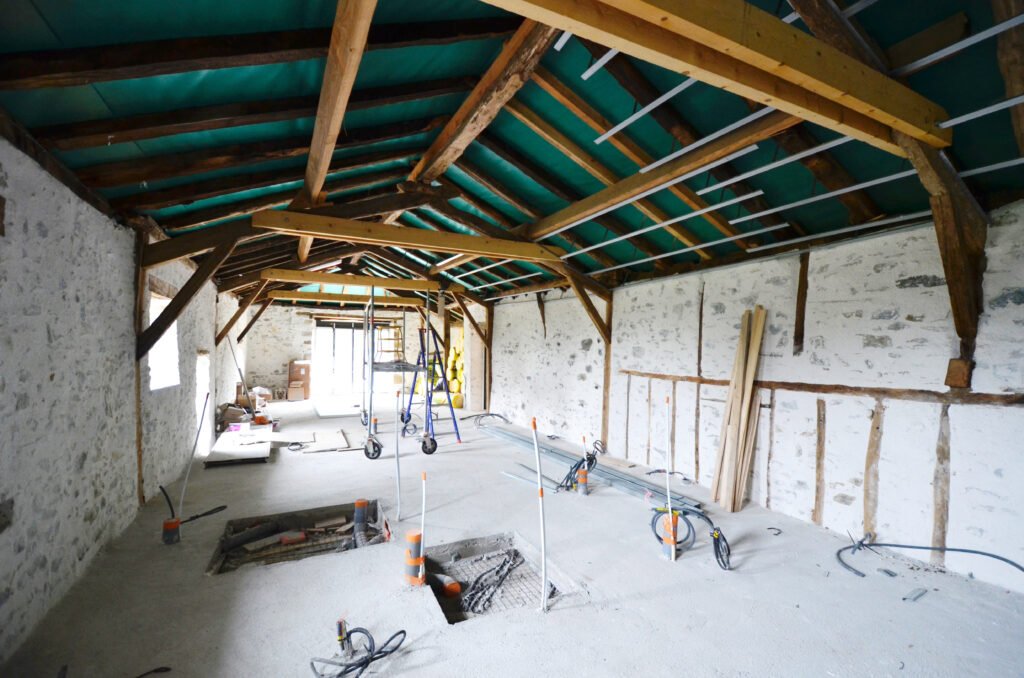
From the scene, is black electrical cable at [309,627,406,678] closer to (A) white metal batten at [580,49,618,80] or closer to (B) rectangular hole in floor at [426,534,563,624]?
(B) rectangular hole in floor at [426,534,563,624]

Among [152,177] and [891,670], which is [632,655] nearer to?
[891,670]

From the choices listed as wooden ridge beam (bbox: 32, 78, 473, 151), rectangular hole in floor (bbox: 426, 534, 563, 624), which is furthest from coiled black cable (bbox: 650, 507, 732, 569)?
wooden ridge beam (bbox: 32, 78, 473, 151)

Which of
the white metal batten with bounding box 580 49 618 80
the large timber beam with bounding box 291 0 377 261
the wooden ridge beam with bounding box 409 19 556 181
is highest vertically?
the wooden ridge beam with bounding box 409 19 556 181

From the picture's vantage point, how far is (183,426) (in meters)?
5.62

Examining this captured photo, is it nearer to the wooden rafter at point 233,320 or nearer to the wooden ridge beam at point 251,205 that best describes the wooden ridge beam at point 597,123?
the wooden ridge beam at point 251,205

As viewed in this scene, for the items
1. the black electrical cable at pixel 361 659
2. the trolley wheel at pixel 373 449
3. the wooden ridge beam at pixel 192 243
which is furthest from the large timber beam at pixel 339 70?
the trolley wheel at pixel 373 449

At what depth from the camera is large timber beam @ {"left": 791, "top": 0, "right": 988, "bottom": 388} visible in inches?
85.4

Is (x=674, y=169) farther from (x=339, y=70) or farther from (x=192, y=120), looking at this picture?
(x=192, y=120)

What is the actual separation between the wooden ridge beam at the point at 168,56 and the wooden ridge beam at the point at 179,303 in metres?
2.31

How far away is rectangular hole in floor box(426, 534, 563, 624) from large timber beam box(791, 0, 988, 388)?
10.9 feet

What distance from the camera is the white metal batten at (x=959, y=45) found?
1.85 meters

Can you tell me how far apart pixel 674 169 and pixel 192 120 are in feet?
10.7

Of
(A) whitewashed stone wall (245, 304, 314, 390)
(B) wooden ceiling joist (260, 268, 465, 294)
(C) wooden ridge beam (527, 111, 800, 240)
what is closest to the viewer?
(C) wooden ridge beam (527, 111, 800, 240)

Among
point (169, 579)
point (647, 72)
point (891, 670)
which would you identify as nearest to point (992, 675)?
point (891, 670)
